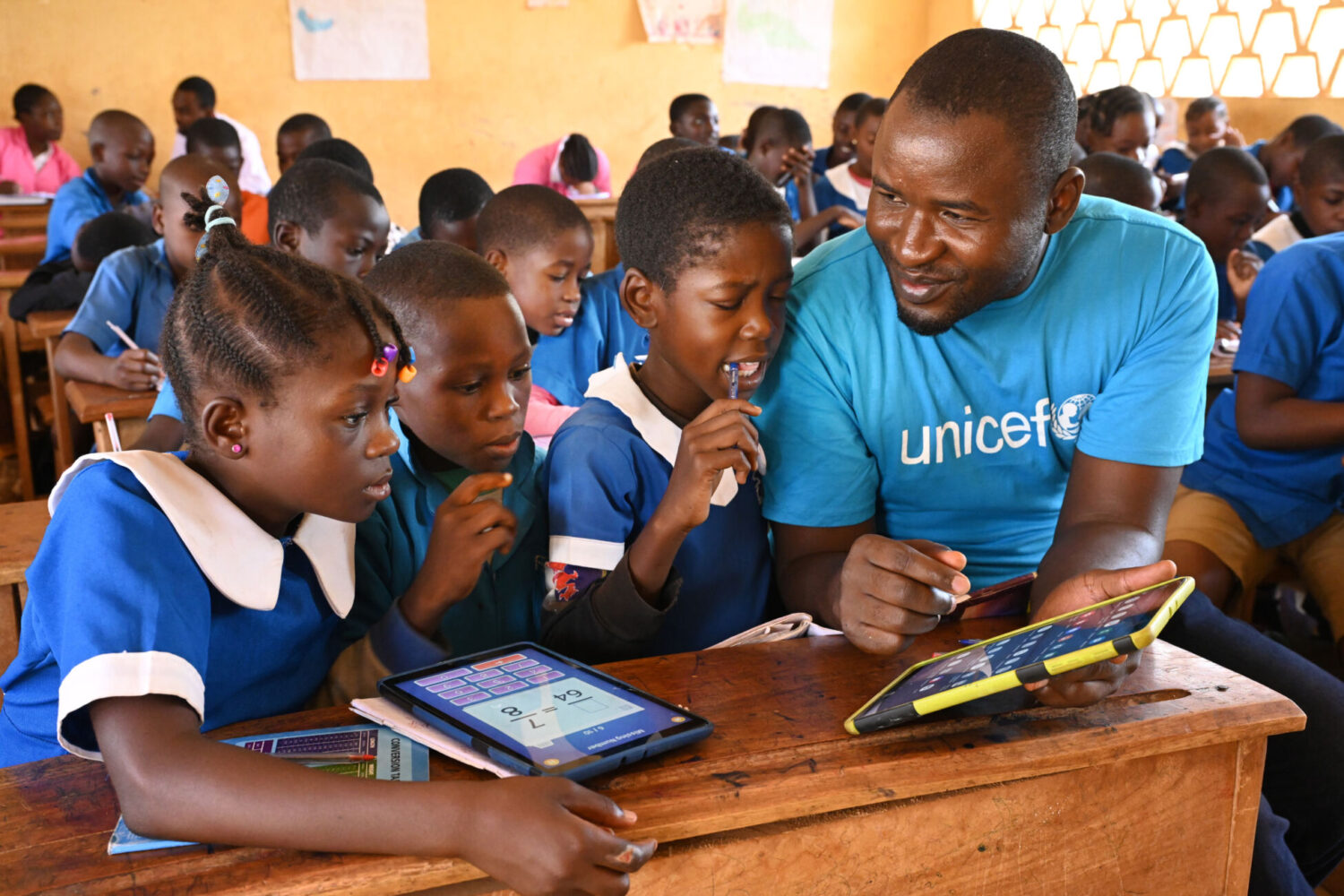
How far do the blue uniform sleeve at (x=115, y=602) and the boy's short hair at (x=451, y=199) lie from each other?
2.44 meters

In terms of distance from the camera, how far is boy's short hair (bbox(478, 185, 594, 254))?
101 inches

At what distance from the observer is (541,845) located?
73 cm

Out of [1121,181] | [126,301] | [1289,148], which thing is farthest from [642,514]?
[1289,148]

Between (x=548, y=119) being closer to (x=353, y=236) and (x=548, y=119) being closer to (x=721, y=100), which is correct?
(x=721, y=100)

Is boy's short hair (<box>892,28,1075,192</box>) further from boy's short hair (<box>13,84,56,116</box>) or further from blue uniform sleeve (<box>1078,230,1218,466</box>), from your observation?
boy's short hair (<box>13,84,56,116</box>)

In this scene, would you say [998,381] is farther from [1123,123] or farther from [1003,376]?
[1123,123]

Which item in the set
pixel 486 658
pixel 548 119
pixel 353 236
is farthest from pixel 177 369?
pixel 548 119

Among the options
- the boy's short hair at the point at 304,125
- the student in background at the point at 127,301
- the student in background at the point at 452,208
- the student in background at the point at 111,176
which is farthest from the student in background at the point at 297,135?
the student in background at the point at 127,301

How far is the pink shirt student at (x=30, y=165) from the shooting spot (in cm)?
601

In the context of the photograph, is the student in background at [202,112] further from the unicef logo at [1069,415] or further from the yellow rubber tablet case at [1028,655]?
the yellow rubber tablet case at [1028,655]

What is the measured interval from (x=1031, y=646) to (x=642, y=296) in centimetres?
78

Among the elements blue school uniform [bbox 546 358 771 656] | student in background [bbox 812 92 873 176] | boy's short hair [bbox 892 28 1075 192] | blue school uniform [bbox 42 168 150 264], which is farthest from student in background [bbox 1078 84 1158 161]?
blue school uniform [bbox 42 168 150 264]

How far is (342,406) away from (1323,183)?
2.89 metres

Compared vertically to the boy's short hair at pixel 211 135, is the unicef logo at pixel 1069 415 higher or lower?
lower
